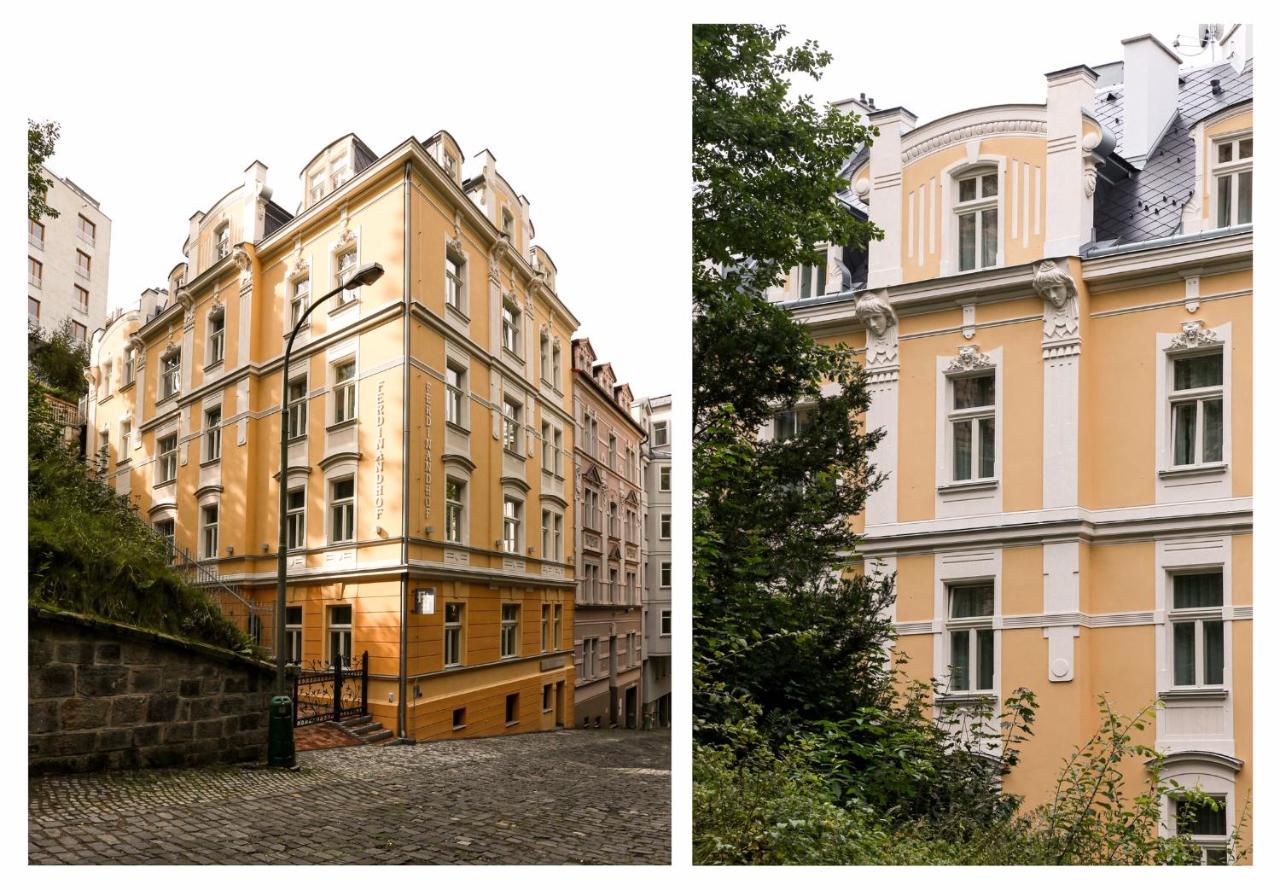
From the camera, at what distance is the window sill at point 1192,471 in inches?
201

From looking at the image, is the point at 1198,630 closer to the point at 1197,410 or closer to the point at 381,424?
the point at 1197,410

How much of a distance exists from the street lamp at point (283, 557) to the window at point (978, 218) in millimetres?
2431

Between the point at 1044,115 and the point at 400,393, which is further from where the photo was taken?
the point at 1044,115

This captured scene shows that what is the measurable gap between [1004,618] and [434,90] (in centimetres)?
314

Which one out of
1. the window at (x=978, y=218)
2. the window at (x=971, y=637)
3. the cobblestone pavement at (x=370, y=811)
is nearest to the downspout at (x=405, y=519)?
the cobblestone pavement at (x=370, y=811)

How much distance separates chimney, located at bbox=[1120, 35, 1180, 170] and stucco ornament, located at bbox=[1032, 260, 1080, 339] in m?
0.55

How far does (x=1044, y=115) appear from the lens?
5.46 m

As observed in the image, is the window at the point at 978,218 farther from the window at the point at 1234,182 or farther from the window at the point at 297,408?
the window at the point at 297,408

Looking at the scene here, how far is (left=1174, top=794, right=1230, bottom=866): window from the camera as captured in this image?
5.04 m

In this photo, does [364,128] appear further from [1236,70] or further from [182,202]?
[1236,70]

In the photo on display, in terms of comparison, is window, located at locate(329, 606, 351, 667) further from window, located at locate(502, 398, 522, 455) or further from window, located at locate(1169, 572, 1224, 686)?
window, located at locate(1169, 572, 1224, 686)

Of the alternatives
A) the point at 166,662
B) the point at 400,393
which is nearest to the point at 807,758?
the point at 400,393
